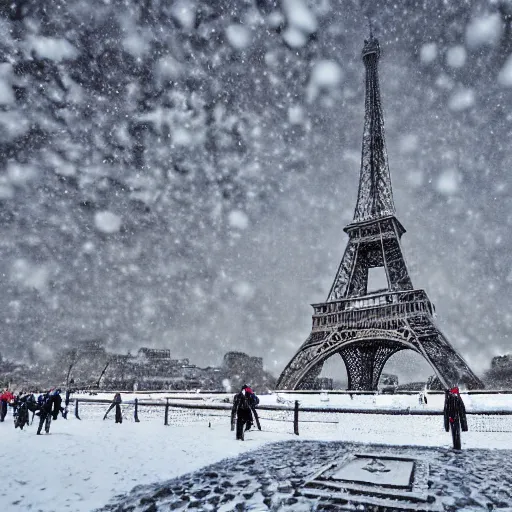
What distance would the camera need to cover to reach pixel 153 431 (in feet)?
43.5

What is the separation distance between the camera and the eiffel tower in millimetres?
33062

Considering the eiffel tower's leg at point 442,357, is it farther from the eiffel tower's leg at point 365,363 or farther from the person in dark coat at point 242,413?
the person in dark coat at point 242,413

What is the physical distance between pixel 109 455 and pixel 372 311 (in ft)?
109

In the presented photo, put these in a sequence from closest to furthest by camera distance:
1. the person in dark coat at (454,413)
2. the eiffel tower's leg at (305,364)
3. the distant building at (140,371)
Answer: the person in dark coat at (454,413), the eiffel tower's leg at (305,364), the distant building at (140,371)

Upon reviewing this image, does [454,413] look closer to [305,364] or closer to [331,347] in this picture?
[305,364]

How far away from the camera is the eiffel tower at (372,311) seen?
33062 millimetres

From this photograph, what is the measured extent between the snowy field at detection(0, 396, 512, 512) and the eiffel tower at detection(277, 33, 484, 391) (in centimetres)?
1835

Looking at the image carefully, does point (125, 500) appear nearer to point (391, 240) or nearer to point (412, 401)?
point (412, 401)

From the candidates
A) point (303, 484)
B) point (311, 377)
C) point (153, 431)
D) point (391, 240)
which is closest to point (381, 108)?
point (391, 240)

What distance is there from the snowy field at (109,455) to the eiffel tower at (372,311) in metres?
18.4

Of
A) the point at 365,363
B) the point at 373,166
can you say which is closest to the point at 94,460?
the point at 365,363

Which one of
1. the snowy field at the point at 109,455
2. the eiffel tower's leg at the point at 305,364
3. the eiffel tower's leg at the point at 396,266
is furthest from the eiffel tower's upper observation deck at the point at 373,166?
the snowy field at the point at 109,455

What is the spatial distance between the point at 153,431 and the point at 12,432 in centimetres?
518

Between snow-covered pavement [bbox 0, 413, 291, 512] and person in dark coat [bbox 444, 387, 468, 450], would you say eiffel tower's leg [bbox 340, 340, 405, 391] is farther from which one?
person in dark coat [bbox 444, 387, 468, 450]
